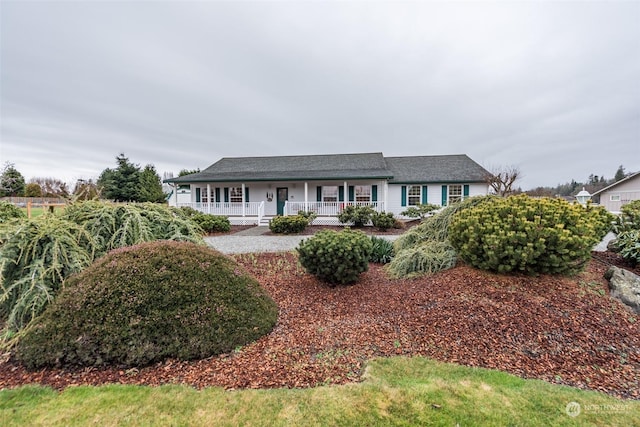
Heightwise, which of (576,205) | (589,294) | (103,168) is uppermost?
(103,168)

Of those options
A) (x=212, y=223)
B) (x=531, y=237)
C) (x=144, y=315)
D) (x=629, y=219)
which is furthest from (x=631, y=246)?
(x=212, y=223)

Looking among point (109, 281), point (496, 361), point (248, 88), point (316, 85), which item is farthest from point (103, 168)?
point (496, 361)

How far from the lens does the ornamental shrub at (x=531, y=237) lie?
3752 mm

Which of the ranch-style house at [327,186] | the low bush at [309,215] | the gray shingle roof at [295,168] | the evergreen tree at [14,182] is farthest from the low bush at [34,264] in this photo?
the evergreen tree at [14,182]

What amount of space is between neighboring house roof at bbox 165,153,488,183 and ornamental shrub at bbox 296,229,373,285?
403 inches

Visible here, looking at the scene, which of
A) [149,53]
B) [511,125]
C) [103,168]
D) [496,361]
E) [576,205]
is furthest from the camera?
[103,168]

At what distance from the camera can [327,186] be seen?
16.6 meters

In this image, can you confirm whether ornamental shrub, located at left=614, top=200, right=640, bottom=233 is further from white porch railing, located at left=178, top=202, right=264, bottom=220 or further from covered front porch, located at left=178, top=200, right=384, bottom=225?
white porch railing, located at left=178, top=202, right=264, bottom=220

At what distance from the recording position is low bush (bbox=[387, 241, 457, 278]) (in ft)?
16.3

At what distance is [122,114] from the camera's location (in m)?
15.5

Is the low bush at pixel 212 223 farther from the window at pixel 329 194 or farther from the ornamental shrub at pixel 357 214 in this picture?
the window at pixel 329 194

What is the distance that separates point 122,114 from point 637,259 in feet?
71.6

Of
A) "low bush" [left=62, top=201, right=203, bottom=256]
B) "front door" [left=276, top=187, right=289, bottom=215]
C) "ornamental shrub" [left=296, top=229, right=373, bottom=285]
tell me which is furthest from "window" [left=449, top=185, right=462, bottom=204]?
"low bush" [left=62, top=201, right=203, bottom=256]

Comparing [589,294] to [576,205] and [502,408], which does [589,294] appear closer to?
[576,205]
